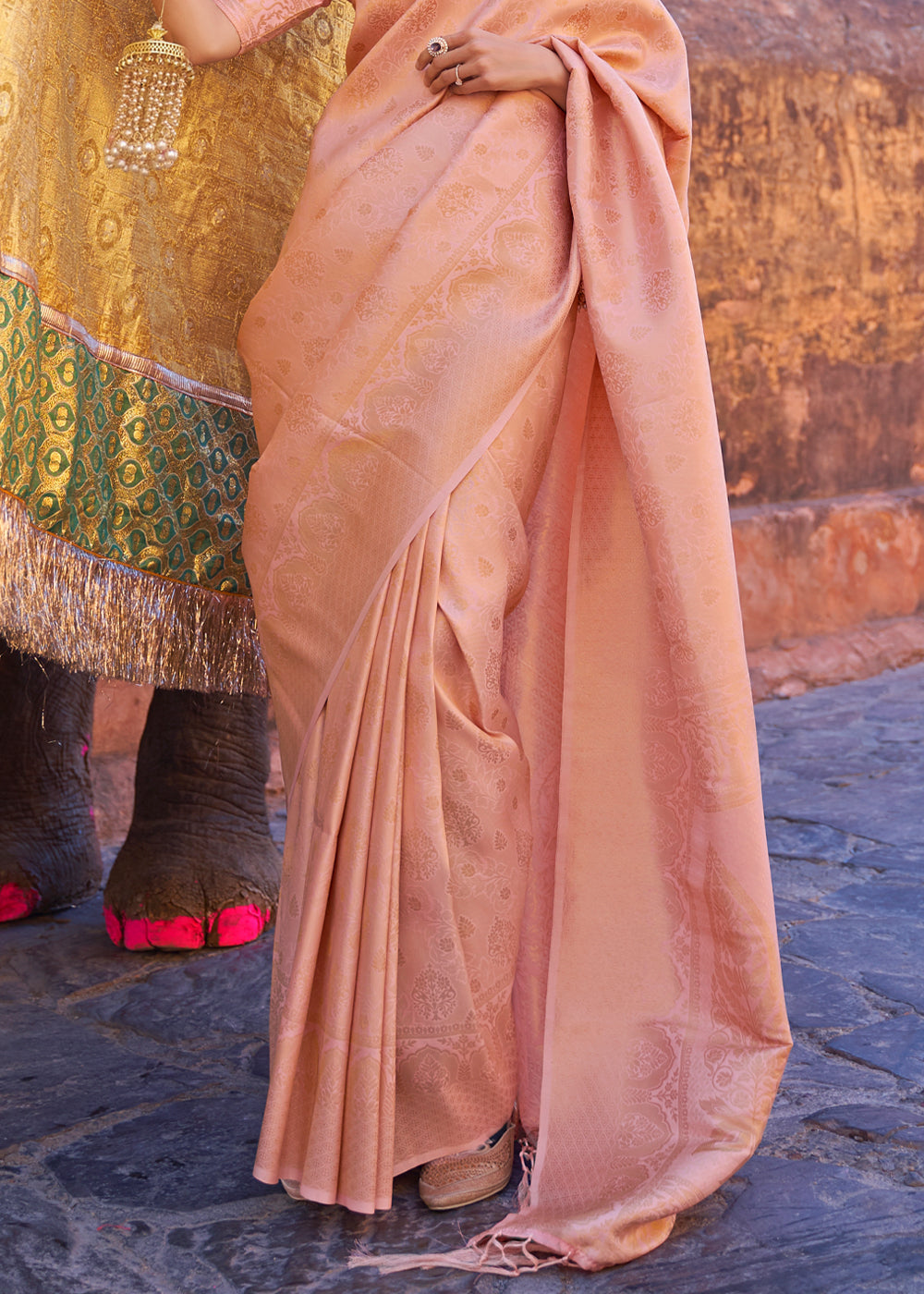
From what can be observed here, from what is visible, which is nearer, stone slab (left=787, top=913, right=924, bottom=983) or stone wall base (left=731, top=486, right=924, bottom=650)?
stone slab (left=787, top=913, right=924, bottom=983)

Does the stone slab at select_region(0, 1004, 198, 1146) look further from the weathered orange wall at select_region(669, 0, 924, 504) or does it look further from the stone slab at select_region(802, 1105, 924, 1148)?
the weathered orange wall at select_region(669, 0, 924, 504)

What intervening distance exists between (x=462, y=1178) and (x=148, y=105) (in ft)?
4.79

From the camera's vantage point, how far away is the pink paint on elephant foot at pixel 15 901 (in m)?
2.59

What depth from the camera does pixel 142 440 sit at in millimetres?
2111

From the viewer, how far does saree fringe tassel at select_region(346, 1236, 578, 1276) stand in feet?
4.59

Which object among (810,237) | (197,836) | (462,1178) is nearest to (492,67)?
(462,1178)

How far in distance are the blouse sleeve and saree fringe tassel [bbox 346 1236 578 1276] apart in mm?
1439

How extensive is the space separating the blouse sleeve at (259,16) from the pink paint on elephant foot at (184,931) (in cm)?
150

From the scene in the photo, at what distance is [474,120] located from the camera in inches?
62.9

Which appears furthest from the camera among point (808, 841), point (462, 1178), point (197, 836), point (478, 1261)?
point (808, 841)

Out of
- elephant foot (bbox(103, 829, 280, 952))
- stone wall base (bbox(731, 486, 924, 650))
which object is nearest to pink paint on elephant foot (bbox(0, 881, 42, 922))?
elephant foot (bbox(103, 829, 280, 952))

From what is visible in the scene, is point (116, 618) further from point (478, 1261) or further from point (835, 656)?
point (835, 656)

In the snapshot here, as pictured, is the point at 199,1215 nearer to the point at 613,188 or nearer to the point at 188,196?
the point at 613,188

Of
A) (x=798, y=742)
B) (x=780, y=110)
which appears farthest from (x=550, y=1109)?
(x=780, y=110)
